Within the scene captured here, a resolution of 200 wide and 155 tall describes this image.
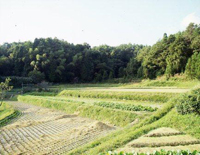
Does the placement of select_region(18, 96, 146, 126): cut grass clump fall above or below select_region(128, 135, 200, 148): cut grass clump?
below

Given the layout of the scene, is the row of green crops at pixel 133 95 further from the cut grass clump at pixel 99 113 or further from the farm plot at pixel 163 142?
the farm plot at pixel 163 142

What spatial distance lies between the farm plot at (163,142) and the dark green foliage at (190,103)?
3.62ft

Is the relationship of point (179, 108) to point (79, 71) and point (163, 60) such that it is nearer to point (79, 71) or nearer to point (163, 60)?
point (163, 60)

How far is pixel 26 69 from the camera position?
1585 inches

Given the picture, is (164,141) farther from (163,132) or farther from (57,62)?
(57,62)

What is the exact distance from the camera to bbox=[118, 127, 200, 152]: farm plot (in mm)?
4922

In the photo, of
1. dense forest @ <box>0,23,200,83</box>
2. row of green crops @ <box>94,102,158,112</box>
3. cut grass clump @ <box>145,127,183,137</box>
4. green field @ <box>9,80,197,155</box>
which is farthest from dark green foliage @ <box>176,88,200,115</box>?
dense forest @ <box>0,23,200,83</box>

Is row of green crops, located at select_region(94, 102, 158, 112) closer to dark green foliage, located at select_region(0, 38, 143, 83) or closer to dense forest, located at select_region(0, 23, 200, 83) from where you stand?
dense forest, located at select_region(0, 23, 200, 83)

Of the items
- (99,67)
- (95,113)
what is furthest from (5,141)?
(99,67)

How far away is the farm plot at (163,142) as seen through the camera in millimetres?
4922

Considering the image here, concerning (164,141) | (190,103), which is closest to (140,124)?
(164,141)

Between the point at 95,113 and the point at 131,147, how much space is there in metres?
6.15

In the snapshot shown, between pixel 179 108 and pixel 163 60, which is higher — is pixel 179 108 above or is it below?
below

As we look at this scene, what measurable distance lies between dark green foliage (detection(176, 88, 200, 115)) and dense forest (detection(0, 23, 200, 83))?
21808mm
